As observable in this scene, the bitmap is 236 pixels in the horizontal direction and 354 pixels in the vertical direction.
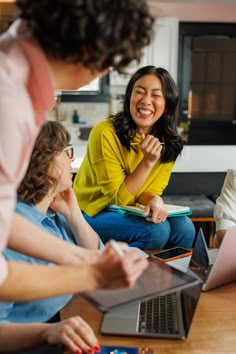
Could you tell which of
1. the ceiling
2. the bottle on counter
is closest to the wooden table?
the ceiling

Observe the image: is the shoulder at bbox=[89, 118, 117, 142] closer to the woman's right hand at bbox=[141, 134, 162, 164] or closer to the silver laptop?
the woman's right hand at bbox=[141, 134, 162, 164]

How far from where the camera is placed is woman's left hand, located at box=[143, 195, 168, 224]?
6.66ft

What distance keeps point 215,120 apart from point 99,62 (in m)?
5.93

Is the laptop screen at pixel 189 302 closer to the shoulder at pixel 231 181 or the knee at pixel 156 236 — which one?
the shoulder at pixel 231 181

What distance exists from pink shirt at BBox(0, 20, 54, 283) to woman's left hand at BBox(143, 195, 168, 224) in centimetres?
135

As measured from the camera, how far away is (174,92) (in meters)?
2.21

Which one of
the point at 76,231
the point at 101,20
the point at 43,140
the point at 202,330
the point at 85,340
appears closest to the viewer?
the point at 101,20

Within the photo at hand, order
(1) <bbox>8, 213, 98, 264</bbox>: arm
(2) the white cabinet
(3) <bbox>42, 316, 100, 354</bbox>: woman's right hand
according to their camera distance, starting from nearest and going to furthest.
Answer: (1) <bbox>8, 213, 98, 264</bbox>: arm, (3) <bbox>42, 316, 100, 354</bbox>: woman's right hand, (2) the white cabinet

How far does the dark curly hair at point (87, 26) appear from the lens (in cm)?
66

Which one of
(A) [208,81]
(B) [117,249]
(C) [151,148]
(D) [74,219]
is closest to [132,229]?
(C) [151,148]

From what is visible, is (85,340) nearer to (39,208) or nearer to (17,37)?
(39,208)

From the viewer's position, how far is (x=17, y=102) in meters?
0.65

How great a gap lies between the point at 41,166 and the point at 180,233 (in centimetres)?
108

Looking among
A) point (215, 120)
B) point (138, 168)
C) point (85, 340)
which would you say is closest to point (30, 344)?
point (85, 340)
